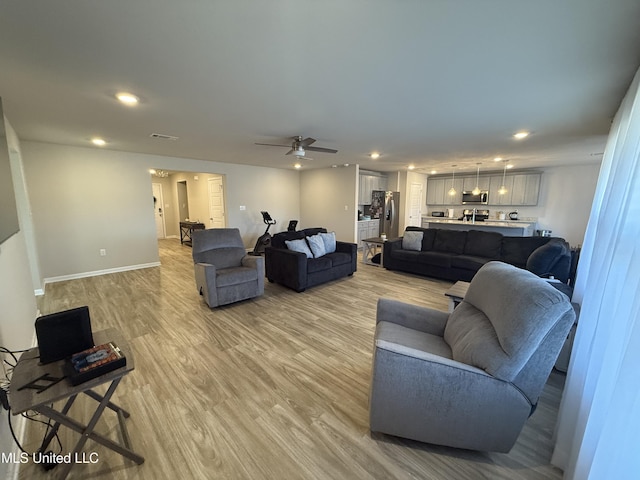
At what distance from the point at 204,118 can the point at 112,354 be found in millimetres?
2636

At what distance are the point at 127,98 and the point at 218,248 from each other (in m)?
2.09

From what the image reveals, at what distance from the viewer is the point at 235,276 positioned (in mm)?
3531

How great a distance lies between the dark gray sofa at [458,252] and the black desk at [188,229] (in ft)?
18.5

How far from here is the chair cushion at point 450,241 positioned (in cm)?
502

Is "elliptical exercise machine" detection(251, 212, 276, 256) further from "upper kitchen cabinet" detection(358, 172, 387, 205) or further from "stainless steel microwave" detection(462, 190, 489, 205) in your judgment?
"stainless steel microwave" detection(462, 190, 489, 205)

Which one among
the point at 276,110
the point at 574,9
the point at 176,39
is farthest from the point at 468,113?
the point at 176,39

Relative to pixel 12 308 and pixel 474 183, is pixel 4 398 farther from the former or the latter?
pixel 474 183

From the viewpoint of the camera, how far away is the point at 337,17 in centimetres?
137

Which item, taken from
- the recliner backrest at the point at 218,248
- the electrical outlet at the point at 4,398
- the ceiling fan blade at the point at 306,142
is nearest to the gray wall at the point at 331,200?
the ceiling fan blade at the point at 306,142

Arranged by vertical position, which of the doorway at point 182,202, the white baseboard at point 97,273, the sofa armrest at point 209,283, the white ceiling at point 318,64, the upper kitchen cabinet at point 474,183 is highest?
the white ceiling at point 318,64

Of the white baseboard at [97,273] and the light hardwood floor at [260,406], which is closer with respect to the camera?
the light hardwood floor at [260,406]

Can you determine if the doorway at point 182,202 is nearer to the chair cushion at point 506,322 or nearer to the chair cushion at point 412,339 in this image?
the chair cushion at point 412,339

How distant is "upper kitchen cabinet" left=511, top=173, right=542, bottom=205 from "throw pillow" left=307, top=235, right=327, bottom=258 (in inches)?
261

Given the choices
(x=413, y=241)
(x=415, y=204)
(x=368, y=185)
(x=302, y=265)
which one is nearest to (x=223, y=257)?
(x=302, y=265)
